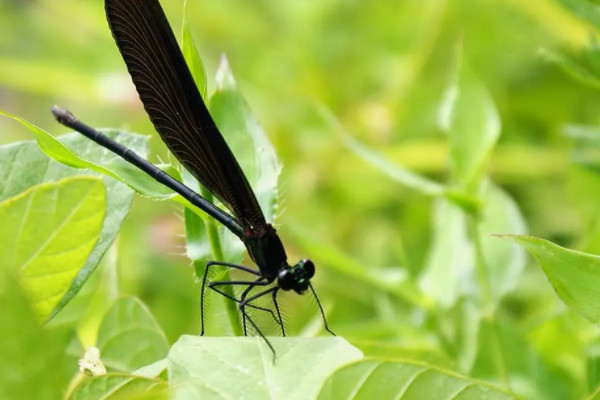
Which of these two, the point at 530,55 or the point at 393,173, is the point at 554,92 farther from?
the point at 393,173

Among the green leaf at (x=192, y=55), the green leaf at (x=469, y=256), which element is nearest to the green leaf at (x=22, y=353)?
the green leaf at (x=192, y=55)

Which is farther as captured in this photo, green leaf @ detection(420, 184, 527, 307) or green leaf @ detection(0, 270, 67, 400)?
green leaf @ detection(420, 184, 527, 307)

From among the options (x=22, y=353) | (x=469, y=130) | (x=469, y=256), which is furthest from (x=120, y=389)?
(x=469, y=256)

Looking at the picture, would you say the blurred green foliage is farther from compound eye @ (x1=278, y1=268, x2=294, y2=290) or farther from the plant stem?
compound eye @ (x1=278, y1=268, x2=294, y2=290)

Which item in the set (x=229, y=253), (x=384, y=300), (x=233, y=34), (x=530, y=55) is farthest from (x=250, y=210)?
(x=233, y=34)

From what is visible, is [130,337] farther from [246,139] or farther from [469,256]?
[469,256]

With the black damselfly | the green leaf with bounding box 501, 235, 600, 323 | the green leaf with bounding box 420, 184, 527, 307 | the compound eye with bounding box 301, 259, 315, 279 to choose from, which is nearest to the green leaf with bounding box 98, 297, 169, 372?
the black damselfly

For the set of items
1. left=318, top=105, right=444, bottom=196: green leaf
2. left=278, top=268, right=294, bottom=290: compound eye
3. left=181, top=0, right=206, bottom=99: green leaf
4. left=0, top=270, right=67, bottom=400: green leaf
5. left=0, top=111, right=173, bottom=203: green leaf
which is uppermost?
left=181, top=0, right=206, bottom=99: green leaf

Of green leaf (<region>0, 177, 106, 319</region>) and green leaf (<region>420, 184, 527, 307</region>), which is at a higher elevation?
green leaf (<region>0, 177, 106, 319</region>)
